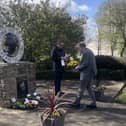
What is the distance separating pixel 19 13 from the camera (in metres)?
18.5

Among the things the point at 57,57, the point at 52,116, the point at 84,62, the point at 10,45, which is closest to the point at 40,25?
the point at 57,57

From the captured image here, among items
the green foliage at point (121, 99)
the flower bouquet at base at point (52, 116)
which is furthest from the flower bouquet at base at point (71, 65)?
the flower bouquet at base at point (52, 116)

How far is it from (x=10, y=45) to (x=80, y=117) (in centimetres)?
339

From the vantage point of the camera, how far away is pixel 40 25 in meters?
18.2

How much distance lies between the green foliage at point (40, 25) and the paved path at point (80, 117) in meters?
8.65

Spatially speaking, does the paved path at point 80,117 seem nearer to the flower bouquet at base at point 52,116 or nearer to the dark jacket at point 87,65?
the dark jacket at point 87,65

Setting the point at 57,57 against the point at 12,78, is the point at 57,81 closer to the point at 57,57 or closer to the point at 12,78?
the point at 57,57

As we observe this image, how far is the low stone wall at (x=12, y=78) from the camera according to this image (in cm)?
1068

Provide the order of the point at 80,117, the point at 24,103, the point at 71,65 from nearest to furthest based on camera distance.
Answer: the point at 80,117 < the point at 24,103 < the point at 71,65

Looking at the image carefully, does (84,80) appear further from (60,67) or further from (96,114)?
(60,67)

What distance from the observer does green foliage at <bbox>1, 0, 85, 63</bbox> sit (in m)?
18.4

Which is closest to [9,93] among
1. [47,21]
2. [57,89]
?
[57,89]

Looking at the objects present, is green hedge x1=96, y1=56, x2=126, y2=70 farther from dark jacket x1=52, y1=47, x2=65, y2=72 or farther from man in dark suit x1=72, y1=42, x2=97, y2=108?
man in dark suit x1=72, y1=42, x2=97, y2=108

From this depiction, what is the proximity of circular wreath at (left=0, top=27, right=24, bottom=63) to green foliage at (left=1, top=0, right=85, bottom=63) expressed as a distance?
6.68 m
